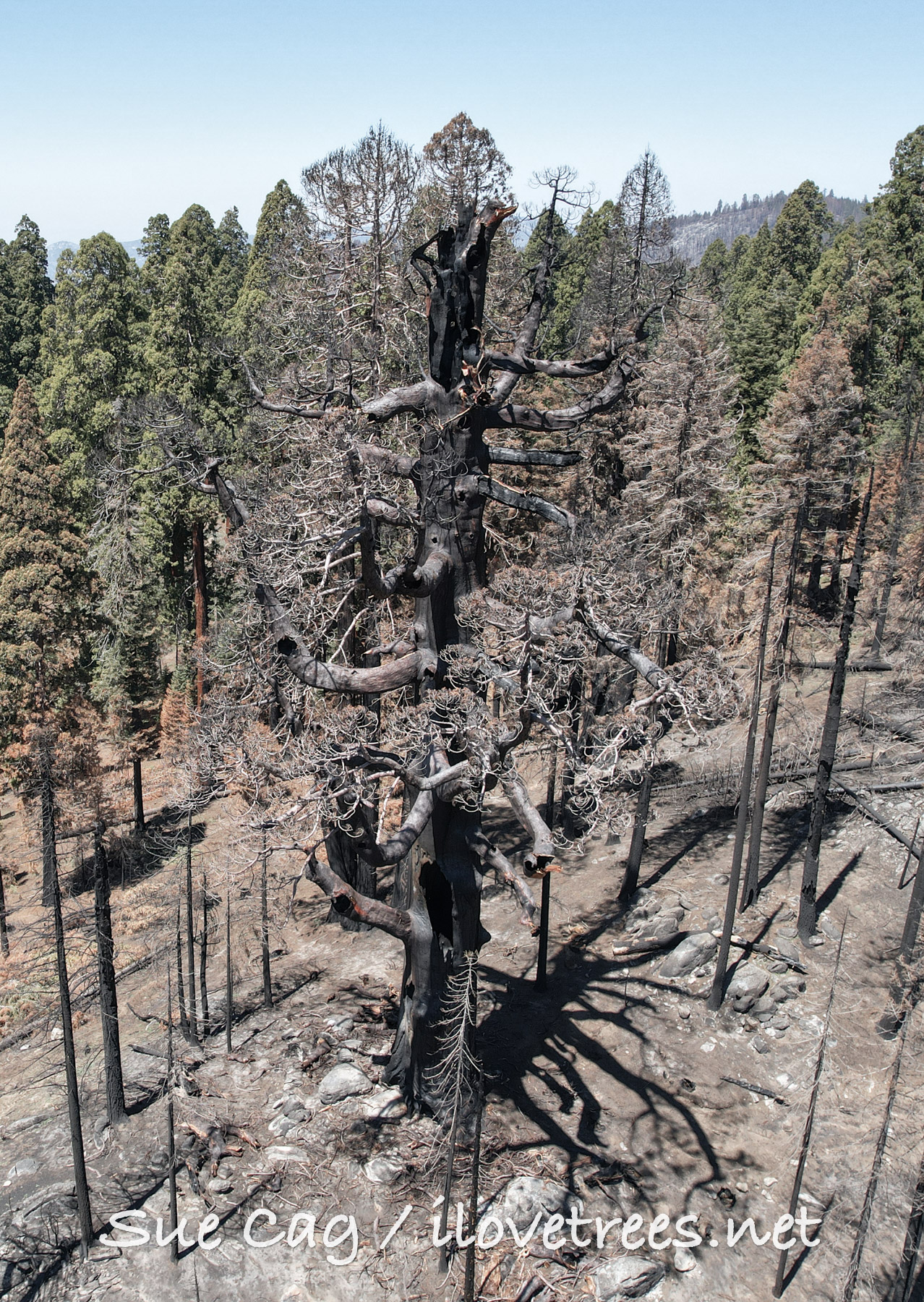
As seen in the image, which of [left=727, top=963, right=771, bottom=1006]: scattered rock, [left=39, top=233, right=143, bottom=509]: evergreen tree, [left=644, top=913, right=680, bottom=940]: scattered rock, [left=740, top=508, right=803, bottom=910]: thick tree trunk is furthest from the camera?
[left=39, top=233, right=143, bottom=509]: evergreen tree

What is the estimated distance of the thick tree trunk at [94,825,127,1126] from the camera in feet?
48.6

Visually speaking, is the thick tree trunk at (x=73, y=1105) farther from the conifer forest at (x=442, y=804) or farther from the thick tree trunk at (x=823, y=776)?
the thick tree trunk at (x=823, y=776)

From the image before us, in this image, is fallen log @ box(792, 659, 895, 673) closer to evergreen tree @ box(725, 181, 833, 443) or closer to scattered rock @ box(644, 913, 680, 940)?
evergreen tree @ box(725, 181, 833, 443)

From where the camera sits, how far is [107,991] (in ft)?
50.3

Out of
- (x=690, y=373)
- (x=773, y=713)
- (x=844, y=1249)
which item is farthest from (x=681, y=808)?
(x=844, y=1249)

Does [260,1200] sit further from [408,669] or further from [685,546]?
[685,546]

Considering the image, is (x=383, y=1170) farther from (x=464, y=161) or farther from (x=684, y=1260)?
(x=464, y=161)

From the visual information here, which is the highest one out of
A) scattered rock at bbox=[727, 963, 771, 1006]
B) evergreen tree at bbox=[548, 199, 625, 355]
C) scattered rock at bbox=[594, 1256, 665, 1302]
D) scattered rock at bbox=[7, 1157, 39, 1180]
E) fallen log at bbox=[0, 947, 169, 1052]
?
evergreen tree at bbox=[548, 199, 625, 355]

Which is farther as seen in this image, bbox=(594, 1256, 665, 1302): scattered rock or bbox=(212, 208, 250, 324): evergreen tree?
bbox=(212, 208, 250, 324): evergreen tree

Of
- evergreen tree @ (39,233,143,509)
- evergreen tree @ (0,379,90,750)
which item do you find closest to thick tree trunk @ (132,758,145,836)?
evergreen tree @ (0,379,90,750)

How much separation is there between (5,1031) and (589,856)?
1558 cm

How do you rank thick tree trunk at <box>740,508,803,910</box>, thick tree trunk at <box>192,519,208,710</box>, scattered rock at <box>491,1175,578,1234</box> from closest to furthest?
scattered rock at <box>491,1175,578,1234</box> < thick tree trunk at <box>740,508,803,910</box> < thick tree trunk at <box>192,519,208,710</box>

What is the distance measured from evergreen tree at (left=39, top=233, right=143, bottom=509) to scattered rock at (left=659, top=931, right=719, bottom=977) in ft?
83.1

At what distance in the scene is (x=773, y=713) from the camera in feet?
68.2
